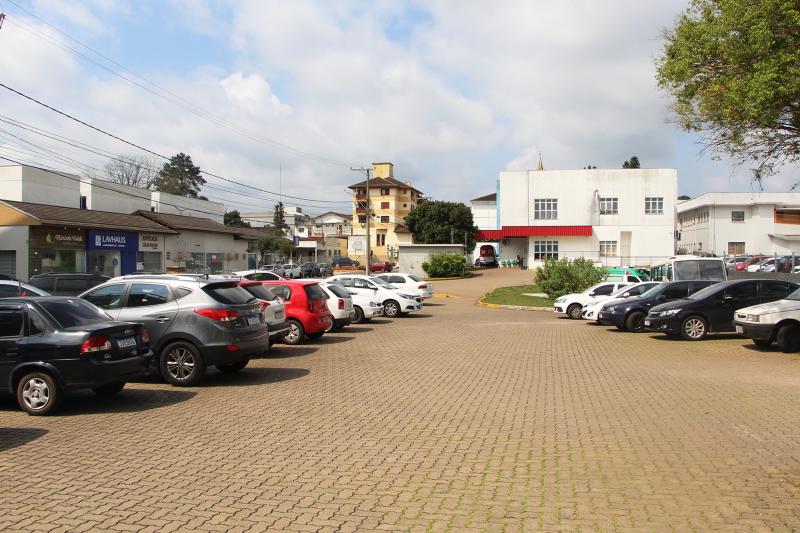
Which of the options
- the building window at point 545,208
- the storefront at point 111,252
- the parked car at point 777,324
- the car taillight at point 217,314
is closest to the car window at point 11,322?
the car taillight at point 217,314

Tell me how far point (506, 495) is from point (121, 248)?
3741 centimetres

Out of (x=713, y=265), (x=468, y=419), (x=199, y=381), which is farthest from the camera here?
(x=713, y=265)

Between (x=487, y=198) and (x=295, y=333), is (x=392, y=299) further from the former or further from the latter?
(x=487, y=198)

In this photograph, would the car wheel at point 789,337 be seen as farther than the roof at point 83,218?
No

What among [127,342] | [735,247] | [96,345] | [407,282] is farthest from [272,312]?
[735,247]

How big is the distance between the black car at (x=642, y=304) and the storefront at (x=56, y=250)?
27301mm

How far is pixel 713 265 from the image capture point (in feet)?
81.6

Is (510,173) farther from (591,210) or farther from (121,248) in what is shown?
(121,248)

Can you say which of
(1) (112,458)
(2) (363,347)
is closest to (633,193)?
(2) (363,347)

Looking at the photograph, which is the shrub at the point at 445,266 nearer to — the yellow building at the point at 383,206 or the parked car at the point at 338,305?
the parked car at the point at 338,305

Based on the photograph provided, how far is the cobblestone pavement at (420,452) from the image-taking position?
5047mm

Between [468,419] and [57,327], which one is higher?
[57,327]

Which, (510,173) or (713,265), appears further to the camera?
(510,173)

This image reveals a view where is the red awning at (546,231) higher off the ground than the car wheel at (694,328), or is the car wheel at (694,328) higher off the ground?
the red awning at (546,231)
